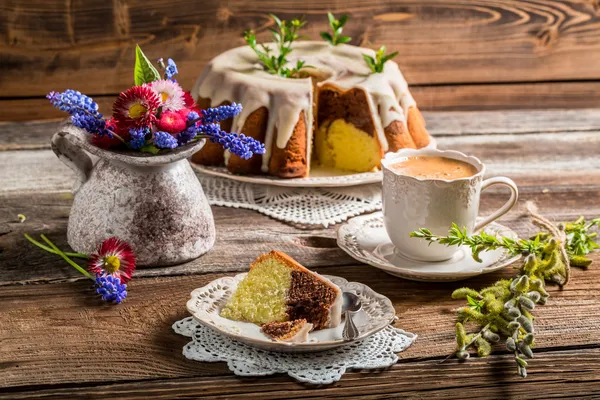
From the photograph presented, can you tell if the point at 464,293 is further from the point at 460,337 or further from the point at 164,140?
the point at 164,140

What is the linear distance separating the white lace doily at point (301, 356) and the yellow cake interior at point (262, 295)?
41mm

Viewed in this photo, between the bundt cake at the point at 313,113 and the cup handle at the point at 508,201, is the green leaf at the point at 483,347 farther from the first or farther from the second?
the bundt cake at the point at 313,113

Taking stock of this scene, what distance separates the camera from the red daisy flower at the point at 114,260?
109 cm

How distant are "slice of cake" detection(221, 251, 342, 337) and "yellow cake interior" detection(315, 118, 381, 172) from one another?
2.02 ft

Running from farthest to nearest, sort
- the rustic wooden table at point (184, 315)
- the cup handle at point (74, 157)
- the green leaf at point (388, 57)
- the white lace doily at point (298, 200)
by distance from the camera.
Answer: the green leaf at point (388, 57), the white lace doily at point (298, 200), the cup handle at point (74, 157), the rustic wooden table at point (184, 315)

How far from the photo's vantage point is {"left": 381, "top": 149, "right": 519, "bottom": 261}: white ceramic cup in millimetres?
1121

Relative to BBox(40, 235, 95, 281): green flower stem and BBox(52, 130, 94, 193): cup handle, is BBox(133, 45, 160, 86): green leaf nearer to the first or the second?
BBox(52, 130, 94, 193): cup handle

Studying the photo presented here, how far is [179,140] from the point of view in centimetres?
116

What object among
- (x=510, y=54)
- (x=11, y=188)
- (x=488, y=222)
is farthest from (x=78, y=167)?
(x=510, y=54)

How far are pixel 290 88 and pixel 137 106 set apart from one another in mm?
472

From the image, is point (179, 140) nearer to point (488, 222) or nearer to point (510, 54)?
point (488, 222)

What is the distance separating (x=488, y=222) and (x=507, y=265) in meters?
0.08

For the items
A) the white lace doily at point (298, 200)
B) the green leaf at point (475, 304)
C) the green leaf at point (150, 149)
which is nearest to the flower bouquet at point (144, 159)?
the green leaf at point (150, 149)

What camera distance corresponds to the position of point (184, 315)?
3.39ft
